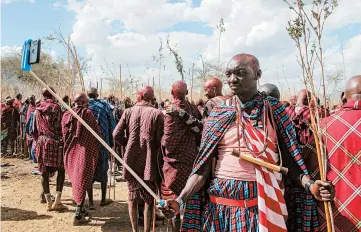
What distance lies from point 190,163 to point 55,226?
2378mm

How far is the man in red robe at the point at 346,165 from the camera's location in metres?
2.51

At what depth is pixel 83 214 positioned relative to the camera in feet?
19.0

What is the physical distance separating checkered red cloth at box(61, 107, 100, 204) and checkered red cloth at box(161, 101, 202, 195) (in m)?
1.51

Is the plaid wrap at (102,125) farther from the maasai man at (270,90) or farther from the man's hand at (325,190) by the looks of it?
the man's hand at (325,190)

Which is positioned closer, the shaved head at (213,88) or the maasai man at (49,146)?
the shaved head at (213,88)

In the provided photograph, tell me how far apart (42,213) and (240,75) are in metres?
4.87

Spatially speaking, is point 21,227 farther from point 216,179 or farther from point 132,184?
point 216,179

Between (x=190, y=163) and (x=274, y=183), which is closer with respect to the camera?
(x=274, y=183)

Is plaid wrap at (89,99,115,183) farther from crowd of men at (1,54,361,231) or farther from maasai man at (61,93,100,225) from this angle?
crowd of men at (1,54,361,231)

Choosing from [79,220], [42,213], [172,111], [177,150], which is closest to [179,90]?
[172,111]

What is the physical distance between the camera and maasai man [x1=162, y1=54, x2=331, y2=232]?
93.7 inches

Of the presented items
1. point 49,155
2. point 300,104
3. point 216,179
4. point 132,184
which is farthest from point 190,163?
point 49,155

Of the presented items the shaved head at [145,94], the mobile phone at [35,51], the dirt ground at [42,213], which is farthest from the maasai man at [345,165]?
the dirt ground at [42,213]

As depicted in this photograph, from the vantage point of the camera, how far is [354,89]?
2705 mm
